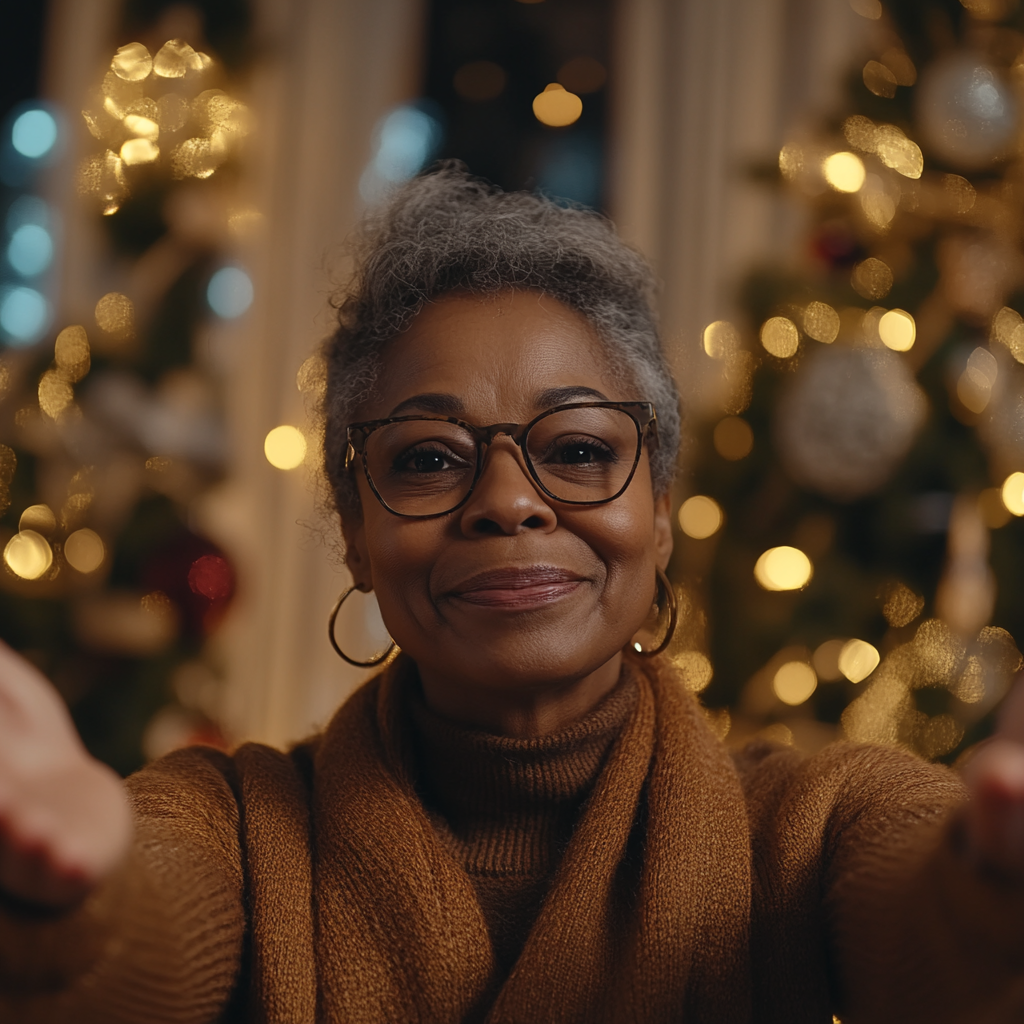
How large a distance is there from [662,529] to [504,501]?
291 mm

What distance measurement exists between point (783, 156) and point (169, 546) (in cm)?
154

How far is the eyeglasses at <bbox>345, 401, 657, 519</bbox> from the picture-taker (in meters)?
1.06

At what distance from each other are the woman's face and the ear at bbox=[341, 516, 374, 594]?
8cm

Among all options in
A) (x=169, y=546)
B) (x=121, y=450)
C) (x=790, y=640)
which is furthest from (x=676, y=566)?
(x=121, y=450)

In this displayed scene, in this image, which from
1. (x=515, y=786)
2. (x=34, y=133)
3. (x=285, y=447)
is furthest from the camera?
(x=285, y=447)

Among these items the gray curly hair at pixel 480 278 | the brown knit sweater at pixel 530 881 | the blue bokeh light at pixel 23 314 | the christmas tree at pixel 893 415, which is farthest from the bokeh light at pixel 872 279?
the blue bokeh light at pixel 23 314

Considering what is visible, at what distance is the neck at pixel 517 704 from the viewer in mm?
1073

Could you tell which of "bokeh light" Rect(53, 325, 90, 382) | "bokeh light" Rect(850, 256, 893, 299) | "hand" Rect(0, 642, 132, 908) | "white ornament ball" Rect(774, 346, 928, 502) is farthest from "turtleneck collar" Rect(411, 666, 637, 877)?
"bokeh light" Rect(53, 325, 90, 382)

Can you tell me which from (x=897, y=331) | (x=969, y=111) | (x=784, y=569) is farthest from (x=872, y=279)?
(x=784, y=569)

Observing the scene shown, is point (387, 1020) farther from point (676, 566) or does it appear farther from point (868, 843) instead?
point (676, 566)

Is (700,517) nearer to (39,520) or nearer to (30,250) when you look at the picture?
(39,520)

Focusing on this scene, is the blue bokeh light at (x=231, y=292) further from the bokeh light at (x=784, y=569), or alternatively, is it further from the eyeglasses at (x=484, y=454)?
the eyeglasses at (x=484, y=454)

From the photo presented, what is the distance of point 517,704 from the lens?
3.53ft

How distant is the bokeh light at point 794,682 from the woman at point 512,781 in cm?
101
